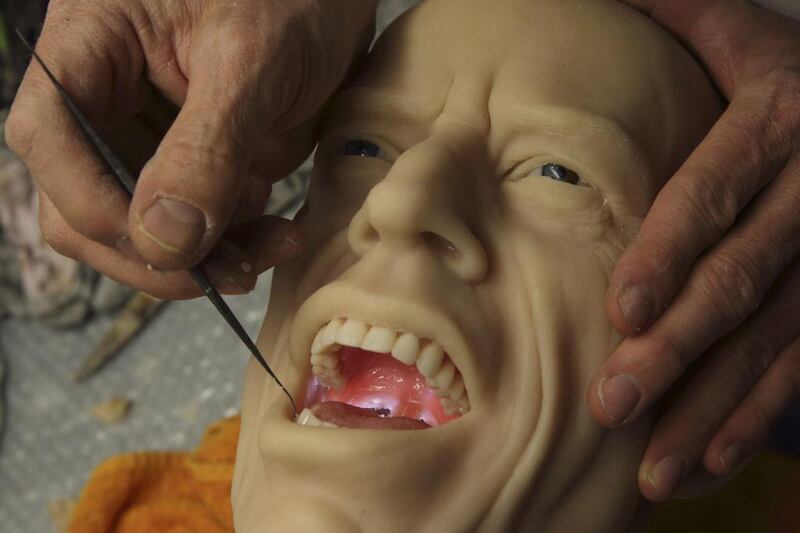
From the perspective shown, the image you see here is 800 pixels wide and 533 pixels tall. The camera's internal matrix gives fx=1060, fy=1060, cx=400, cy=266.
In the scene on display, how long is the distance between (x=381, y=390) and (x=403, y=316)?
21 centimetres

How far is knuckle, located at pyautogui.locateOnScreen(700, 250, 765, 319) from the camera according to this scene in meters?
1.33

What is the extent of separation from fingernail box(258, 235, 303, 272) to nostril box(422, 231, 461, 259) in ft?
0.53

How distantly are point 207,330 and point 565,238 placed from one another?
5.02 ft

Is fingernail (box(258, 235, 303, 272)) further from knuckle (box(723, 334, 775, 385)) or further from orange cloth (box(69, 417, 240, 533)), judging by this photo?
orange cloth (box(69, 417, 240, 533))

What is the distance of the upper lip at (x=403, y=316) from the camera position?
3.90 feet

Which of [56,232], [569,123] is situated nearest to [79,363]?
[56,232]

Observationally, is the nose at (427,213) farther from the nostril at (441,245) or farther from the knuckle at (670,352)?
the knuckle at (670,352)

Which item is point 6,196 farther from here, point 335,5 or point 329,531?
point 329,531

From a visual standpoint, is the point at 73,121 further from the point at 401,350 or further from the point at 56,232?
the point at 401,350

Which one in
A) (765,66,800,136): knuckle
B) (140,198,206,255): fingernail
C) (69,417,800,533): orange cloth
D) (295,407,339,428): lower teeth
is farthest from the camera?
(69,417,800,533): orange cloth

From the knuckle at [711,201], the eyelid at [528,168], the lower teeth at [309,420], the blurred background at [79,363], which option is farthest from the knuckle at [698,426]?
the blurred background at [79,363]

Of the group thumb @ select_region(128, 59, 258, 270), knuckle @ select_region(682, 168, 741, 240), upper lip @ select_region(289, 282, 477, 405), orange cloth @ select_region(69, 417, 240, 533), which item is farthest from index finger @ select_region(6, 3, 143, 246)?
orange cloth @ select_region(69, 417, 240, 533)

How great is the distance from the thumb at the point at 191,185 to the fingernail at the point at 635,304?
48 centimetres

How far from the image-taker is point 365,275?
4.03 ft
